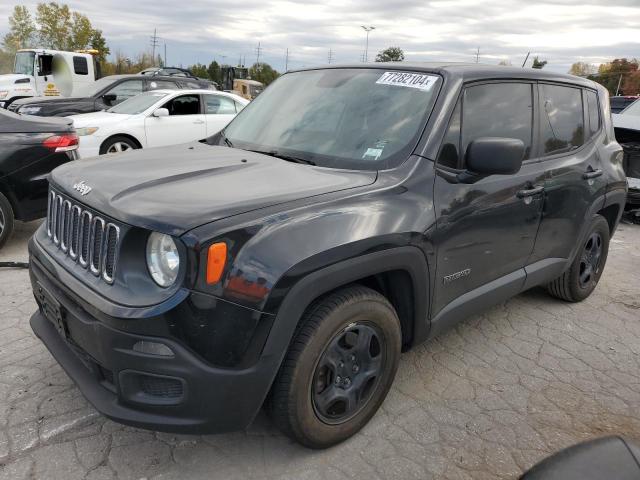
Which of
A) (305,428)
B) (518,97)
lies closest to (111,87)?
(518,97)

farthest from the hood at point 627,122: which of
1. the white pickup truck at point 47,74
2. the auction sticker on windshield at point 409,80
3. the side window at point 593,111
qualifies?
the white pickup truck at point 47,74

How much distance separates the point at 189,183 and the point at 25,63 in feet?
63.0

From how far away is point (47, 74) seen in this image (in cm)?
1761

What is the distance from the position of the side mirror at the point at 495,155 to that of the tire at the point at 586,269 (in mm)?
1841

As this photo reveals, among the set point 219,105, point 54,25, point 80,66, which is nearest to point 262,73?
point 54,25

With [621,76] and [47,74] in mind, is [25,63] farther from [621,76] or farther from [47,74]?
[621,76]

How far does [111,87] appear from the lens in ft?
38.3

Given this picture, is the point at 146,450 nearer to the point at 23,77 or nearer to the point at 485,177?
the point at 485,177

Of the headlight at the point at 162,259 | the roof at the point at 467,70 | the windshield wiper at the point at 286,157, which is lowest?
the headlight at the point at 162,259

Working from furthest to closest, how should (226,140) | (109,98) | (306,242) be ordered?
1. (109,98)
2. (226,140)
3. (306,242)

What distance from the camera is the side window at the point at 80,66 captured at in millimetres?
18062

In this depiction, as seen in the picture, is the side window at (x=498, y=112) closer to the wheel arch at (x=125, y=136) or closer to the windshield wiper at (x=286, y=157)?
the windshield wiper at (x=286, y=157)

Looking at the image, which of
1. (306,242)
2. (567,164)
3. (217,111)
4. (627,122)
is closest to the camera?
(306,242)

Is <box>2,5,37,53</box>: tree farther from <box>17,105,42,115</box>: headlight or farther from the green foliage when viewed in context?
the green foliage
